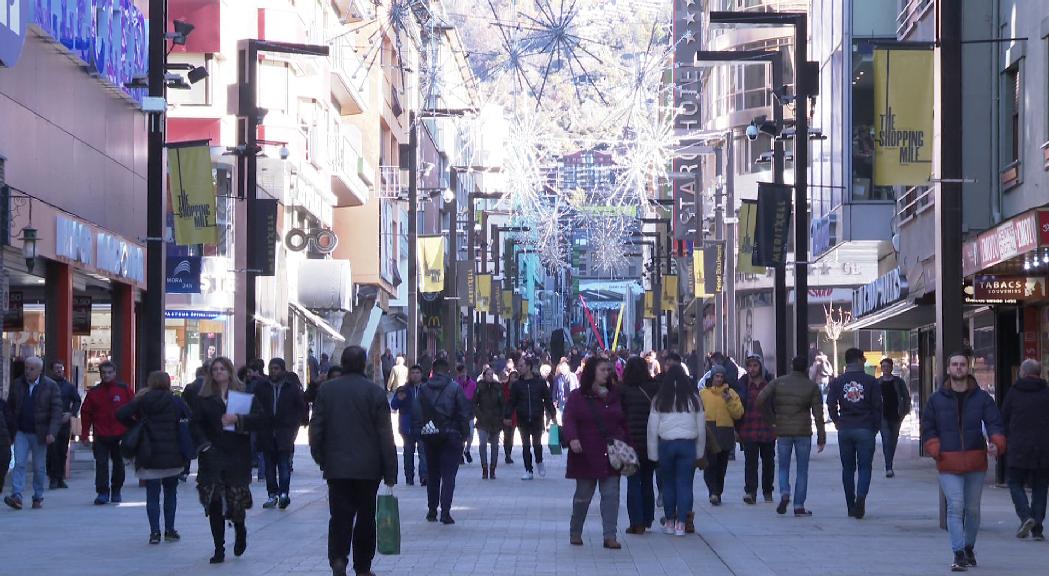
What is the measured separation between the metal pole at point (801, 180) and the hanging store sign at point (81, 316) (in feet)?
41.7

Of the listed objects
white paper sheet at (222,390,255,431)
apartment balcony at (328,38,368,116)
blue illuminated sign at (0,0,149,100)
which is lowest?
white paper sheet at (222,390,255,431)

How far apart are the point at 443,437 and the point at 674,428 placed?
2.96 m

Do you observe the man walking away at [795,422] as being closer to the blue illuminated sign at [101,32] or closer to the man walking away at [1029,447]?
the man walking away at [1029,447]

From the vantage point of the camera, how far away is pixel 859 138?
121ft

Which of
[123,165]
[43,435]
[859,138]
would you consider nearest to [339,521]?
[43,435]

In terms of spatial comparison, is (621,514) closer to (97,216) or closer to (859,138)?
(97,216)

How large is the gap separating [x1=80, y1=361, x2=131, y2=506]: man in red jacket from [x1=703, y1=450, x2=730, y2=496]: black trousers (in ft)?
22.8

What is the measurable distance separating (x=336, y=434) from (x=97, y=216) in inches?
765

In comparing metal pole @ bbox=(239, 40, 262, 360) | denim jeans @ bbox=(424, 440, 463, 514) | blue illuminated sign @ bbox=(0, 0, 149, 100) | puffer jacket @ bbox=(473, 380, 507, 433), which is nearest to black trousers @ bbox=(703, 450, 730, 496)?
denim jeans @ bbox=(424, 440, 463, 514)

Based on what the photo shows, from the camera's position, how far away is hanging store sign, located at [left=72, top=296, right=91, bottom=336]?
3106 cm

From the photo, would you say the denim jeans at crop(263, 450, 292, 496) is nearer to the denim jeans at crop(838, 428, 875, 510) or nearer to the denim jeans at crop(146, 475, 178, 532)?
the denim jeans at crop(146, 475, 178, 532)

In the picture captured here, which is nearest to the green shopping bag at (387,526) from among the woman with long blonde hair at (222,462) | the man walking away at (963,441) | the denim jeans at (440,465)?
the woman with long blonde hair at (222,462)

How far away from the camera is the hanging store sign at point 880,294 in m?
27.8

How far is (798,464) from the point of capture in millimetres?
18688
